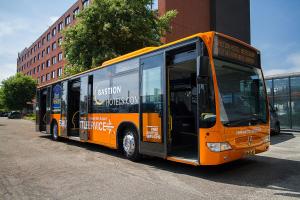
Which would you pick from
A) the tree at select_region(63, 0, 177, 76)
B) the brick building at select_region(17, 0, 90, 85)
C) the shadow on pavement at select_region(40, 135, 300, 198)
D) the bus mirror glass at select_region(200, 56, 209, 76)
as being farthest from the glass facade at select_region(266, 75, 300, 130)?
the brick building at select_region(17, 0, 90, 85)

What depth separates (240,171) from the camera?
22.2 feet

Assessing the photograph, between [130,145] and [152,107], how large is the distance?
1614 mm

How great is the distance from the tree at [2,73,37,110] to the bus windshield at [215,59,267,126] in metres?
55.8

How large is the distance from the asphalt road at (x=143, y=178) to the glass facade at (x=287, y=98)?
10.2 meters

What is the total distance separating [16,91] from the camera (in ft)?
179

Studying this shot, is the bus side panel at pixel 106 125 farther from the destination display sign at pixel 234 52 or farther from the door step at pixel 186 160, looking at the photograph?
the destination display sign at pixel 234 52

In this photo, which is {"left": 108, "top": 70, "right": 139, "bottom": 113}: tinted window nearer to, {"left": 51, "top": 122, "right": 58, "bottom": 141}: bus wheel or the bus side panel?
the bus side panel

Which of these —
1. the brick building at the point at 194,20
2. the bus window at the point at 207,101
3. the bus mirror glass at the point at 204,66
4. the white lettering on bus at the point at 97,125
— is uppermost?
the brick building at the point at 194,20

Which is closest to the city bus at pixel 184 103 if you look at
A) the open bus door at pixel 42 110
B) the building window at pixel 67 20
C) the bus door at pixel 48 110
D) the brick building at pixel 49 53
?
the bus door at pixel 48 110

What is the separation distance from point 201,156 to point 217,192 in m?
0.95

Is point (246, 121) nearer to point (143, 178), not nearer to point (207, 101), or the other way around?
point (207, 101)

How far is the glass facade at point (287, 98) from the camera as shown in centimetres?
1770

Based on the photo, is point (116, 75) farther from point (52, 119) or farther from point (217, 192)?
point (52, 119)

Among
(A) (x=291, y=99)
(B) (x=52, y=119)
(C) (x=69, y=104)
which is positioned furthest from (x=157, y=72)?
(A) (x=291, y=99)
